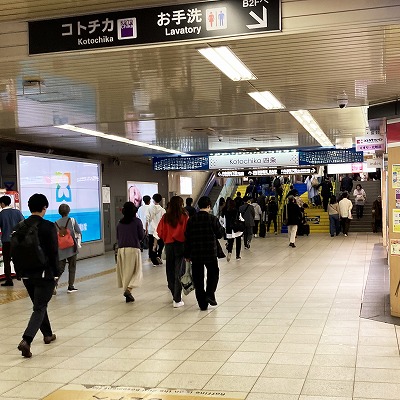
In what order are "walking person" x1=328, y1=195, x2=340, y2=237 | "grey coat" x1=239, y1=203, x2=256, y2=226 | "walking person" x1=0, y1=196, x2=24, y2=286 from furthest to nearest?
"walking person" x1=328, y1=195, x2=340, y2=237 → "grey coat" x1=239, y1=203, x2=256, y2=226 → "walking person" x1=0, y1=196, x2=24, y2=286

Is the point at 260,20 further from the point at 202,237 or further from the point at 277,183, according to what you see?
the point at 277,183

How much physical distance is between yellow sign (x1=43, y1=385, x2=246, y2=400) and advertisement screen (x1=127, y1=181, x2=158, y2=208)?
605 inches

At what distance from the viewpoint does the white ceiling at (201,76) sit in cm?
482

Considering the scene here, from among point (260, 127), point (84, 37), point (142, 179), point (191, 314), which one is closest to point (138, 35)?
point (84, 37)

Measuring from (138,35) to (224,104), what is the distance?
4.12m

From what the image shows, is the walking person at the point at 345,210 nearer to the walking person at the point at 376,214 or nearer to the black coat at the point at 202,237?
the walking person at the point at 376,214

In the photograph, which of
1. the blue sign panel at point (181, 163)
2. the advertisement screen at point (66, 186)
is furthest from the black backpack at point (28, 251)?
the blue sign panel at point (181, 163)

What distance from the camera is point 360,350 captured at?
5.65 m

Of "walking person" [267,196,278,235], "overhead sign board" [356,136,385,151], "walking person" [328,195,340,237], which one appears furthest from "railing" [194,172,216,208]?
"overhead sign board" [356,136,385,151]

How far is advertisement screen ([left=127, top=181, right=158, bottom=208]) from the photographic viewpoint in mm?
20094

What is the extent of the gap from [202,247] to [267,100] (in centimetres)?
246

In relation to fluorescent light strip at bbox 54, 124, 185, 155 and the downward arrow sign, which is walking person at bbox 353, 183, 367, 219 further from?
the downward arrow sign

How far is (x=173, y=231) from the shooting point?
813cm

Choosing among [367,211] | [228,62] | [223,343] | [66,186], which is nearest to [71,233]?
[223,343]
